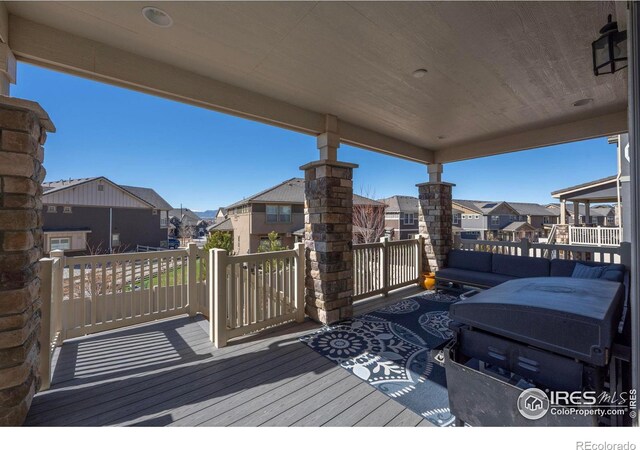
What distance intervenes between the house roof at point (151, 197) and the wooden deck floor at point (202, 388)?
1910cm

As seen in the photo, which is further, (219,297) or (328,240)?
(328,240)

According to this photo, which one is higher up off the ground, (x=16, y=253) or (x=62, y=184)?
(x=62, y=184)

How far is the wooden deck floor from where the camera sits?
1968mm

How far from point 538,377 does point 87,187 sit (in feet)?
64.7

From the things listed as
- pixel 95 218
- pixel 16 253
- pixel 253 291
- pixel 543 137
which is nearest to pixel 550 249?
pixel 543 137

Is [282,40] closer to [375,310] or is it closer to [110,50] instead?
[110,50]

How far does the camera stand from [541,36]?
89.3 inches

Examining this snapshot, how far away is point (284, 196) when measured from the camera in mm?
16688

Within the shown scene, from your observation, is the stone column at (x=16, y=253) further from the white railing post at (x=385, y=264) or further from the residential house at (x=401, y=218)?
A: the residential house at (x=401, y=218)

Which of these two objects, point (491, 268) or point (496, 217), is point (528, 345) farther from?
point (496, 217)

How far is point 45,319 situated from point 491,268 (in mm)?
6441

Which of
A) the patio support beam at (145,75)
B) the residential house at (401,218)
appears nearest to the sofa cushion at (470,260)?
the patio support beam at (145,75)

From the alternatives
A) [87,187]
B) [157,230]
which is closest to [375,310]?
[87,187]

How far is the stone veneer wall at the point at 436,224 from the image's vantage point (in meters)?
5.77
